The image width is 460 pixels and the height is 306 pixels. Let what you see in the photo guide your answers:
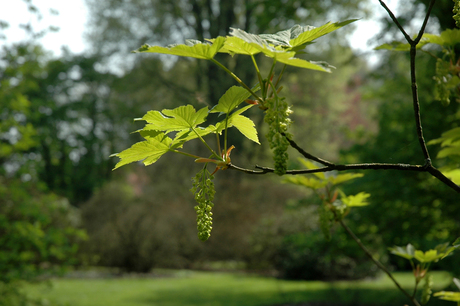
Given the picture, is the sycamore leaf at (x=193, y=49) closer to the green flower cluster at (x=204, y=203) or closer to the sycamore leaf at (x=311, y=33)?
the sycamore leaf at (x=311, y=33)

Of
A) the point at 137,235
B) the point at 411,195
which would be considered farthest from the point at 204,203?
the point at 137,235

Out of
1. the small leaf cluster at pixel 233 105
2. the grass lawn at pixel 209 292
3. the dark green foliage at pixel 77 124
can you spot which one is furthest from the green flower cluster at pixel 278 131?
the dark green foliage at pixel 77 124

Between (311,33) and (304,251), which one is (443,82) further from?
(304,251)

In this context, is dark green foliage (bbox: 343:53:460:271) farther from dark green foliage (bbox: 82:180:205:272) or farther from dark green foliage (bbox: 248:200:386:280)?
dark green foliage (bbox: 82:180:205:272)

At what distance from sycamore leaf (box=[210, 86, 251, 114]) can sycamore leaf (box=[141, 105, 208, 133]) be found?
0.15 ft

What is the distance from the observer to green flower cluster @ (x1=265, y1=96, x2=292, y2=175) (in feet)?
2.36

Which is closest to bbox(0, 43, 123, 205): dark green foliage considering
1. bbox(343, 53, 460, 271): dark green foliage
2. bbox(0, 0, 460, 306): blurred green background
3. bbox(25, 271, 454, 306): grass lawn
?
bbox(0, 0, 460, 306): blurred green background

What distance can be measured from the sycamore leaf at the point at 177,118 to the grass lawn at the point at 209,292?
19.4 ft

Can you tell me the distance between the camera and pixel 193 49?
0.80 metres

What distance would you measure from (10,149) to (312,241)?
165 inches

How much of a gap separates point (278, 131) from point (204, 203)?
0.24 metres

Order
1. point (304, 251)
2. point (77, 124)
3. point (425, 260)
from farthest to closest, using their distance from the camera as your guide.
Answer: point (77, 124) < point (304, 251) < point (425, 260)

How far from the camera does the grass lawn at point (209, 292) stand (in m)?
7.50

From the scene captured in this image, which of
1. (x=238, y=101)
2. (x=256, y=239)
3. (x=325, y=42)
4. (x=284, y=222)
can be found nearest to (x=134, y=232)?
(x=256, y=239)
